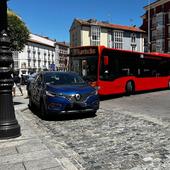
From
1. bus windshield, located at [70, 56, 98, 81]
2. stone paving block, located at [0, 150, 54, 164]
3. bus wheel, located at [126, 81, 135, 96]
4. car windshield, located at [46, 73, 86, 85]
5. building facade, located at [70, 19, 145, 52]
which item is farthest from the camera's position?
building facade, located at [70, 19, 145, 52]

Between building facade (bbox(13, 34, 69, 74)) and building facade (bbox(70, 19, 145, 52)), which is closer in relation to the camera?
building facade (bbox(70, 19, 145, 52))

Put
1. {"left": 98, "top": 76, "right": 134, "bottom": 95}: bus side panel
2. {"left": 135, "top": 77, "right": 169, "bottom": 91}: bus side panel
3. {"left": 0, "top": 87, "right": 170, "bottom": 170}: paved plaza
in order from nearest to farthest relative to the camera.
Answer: {"left": 0, "top": 87, "right": 170, "bottom": 170}: paved plaza
{"left": 98, "top": 76, "right": 134, "bottom": 95}: bus side panel
{"left": 135, "top": 77, "right": 169, "bottom": 91}: bus side panel

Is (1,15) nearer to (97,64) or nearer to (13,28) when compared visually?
(97,64)

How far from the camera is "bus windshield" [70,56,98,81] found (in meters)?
16.0

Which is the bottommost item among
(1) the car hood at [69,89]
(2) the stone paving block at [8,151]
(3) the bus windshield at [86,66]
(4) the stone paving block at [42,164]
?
(2) the stone paving block at [8,151]

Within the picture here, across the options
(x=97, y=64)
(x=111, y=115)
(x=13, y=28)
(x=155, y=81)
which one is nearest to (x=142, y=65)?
(x=155, y=81)

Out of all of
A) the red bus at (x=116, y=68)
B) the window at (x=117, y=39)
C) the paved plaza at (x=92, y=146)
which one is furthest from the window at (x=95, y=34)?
the paved plaza at (x=92, y=146)

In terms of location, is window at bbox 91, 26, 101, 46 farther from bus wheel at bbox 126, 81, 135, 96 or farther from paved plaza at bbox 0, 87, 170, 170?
paved plaza at bbox 0, 87, 170, 170

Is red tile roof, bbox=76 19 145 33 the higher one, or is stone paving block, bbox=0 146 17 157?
red tile roof, bbox=76 19 145 33

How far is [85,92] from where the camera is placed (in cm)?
1023

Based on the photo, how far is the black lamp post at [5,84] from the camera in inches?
281

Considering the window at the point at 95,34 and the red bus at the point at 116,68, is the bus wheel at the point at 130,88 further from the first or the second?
the window at the point at 95,34

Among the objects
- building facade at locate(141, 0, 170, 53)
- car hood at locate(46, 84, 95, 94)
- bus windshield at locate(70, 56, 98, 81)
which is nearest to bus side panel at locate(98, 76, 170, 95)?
bus windshield at locate(70, 56, 98, 81)

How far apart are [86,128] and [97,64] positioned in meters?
7.45
